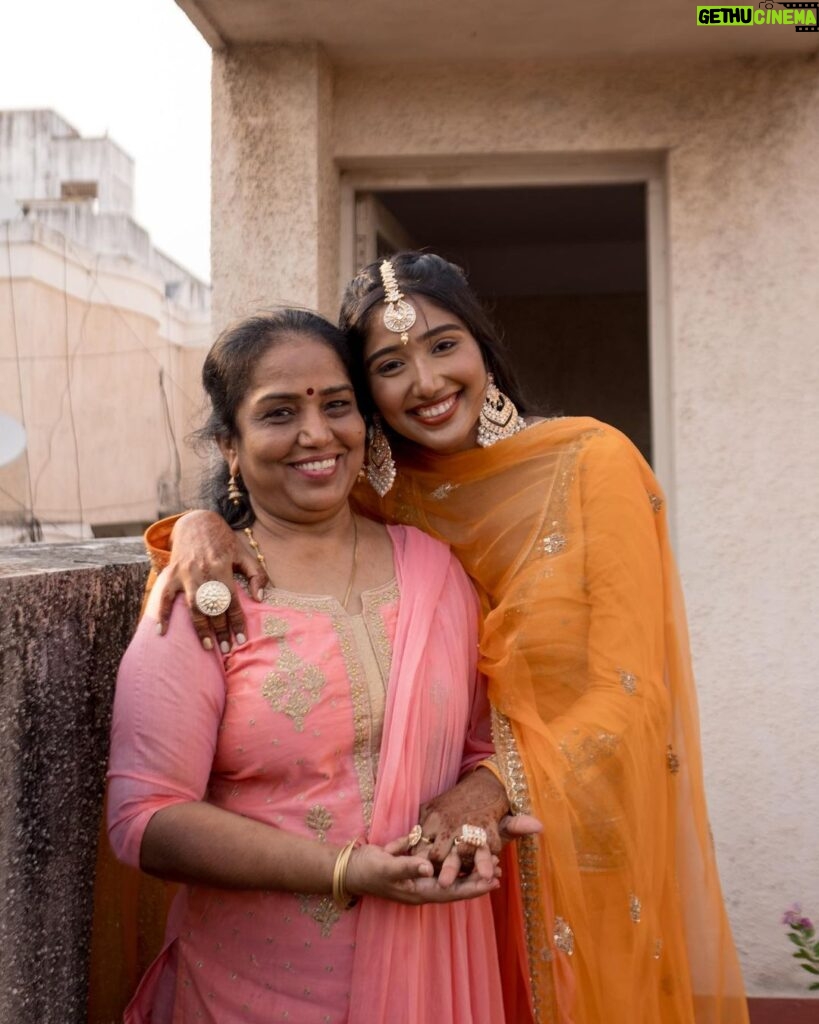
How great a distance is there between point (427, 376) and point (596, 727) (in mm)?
688

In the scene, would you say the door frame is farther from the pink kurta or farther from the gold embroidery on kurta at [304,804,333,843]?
the gold embroidery on kurta at [304,804,333,843]

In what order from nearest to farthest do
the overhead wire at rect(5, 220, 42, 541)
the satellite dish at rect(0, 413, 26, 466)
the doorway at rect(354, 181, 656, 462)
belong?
the doorway at rect(354, 181, 656, 462) < the satellite dish at rect(0, 413, 26, 466) < the overhead wire at rect(5, 220, 42, 541)

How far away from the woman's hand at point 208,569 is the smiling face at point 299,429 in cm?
10

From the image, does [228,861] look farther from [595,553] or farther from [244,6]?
[244,6]

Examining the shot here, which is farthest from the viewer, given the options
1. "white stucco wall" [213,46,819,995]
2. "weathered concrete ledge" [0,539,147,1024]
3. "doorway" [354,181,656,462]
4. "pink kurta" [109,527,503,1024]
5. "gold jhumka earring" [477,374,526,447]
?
"doorway" [354,181,656,462]

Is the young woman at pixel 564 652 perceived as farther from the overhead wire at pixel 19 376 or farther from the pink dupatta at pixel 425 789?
the overhead wire at pixel 19 376

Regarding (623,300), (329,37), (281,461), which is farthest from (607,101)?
(623,300)

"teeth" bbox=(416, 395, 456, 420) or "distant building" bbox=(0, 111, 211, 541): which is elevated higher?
"distant building" bbox=(0, 111, 211, 541)

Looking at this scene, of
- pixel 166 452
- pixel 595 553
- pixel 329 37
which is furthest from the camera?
pixel 166 452

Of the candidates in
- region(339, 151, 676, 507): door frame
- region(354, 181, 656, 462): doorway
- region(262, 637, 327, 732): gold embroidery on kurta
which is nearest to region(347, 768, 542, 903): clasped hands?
region(262, 637, 327, 732): gold embroidery on kurta

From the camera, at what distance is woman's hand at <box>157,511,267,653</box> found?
1.67m

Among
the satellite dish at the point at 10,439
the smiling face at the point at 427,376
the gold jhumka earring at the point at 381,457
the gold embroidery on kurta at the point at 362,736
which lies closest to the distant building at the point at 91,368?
the satellite dish at the point at 10,439

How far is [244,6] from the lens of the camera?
316 cm

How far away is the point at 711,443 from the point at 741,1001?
1.83m
